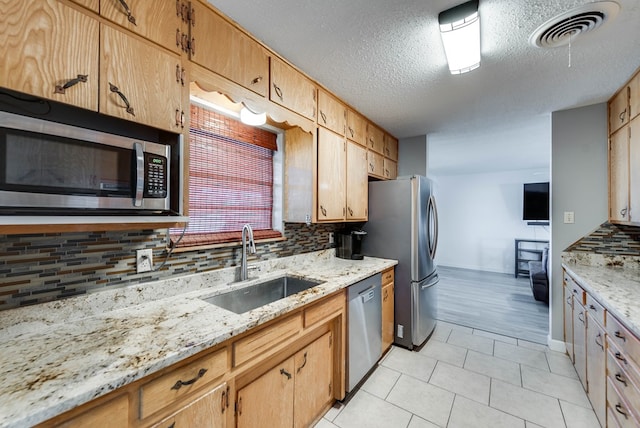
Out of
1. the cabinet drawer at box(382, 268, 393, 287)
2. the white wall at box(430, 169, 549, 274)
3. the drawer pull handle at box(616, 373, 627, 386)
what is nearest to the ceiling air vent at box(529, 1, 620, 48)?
the drawer pull handle at box(616, 373, 627, 386)

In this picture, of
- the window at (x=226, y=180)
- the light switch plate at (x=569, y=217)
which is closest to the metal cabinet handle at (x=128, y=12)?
the window at (x=226, y=180)

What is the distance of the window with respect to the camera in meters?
1.73

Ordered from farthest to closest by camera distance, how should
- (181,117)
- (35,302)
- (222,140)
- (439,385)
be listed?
1. (439,385)
2. (222,140)
3. (181,117)
4. (35,302)

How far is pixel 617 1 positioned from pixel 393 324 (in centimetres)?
263

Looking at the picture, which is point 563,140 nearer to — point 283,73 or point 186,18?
point 283,73

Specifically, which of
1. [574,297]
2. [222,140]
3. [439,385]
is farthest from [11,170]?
[574,297]

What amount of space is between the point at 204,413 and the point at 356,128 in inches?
95.7

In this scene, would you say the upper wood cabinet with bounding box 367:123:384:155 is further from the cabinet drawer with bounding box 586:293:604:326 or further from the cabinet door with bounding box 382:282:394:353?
the cabinet drawer with bounding box 586:293:604:326

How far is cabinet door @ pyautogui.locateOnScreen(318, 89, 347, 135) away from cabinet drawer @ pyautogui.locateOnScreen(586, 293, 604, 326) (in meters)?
2.14

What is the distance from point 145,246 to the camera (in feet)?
4.57

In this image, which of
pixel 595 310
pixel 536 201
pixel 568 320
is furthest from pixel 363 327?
pixel 536 201

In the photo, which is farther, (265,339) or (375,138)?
(375,138)

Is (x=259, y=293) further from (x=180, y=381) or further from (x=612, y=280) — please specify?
(x=612, y=280)

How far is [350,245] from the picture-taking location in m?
2.71
